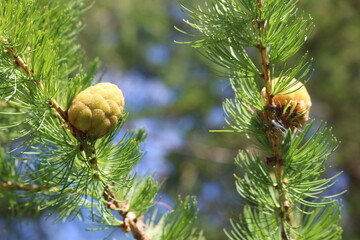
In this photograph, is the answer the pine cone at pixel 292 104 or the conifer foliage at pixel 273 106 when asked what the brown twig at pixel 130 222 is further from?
the pine cone at pixel 292 104

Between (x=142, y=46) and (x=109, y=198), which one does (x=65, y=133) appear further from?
(x=142, y=46)

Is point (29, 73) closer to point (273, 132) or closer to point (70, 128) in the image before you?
point (70, 128)

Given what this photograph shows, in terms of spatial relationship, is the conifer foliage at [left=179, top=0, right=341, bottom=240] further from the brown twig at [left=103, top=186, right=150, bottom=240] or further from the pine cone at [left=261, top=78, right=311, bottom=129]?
the brown twig at [left=103, top=186, right=150, bottom=240]

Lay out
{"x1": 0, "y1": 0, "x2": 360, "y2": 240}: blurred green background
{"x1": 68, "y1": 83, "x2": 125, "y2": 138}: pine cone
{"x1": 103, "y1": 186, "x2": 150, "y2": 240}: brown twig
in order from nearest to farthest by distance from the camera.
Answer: {"x1": 68, "y1": 83, "x2": 125, "y2": 138}: pine cone
{"x1": 103, "y1": 186, "x2": 150, "y2": 240}: brown twig
{"x1": 0, "y1": 0, "x2": 360, "y2": 240}: blurred green background

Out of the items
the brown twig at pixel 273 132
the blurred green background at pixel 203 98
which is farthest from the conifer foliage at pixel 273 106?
the blurred green background at pixel 203 98

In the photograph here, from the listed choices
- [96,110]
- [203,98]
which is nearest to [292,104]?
[96,110]

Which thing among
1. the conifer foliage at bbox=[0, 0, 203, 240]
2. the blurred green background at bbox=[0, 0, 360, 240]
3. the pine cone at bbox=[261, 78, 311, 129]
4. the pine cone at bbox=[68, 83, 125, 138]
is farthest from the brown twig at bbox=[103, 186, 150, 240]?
the blurred green background at bbox=[0, 0, 360, 240]

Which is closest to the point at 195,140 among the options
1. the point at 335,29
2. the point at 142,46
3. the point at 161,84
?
the point at 161,84

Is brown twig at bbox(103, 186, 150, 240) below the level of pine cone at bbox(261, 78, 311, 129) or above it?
below
